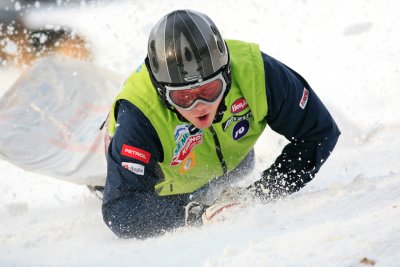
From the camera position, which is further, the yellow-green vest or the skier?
the yellow-green vest

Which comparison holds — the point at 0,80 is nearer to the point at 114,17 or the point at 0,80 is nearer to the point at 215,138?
the point at 114,17

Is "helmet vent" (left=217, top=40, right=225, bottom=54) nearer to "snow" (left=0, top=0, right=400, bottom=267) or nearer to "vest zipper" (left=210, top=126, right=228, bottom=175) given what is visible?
"vest zipper" (left=210, top=126, right=228, bottom=175)

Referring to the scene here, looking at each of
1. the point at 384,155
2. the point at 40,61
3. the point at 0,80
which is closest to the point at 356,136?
the point at 384,155

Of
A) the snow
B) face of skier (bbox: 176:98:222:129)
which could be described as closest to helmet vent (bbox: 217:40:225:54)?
face of skier (bbox: 176:98:222:129)

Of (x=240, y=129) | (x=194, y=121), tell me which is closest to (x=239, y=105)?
(x=240, y=129)

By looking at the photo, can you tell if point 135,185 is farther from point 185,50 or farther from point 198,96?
point 185,50

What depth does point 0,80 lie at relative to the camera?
702cm

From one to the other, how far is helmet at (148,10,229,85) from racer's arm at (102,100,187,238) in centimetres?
26

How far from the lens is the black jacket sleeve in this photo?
3.18 metres

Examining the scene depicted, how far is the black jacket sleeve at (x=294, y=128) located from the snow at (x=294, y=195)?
157 millimetres

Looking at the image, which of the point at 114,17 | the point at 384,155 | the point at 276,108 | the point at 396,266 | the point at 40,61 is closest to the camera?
the point at 396,266

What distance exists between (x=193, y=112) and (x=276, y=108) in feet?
1.57

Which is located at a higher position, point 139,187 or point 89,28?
point 139,187

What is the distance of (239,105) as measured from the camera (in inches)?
128
